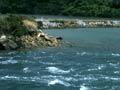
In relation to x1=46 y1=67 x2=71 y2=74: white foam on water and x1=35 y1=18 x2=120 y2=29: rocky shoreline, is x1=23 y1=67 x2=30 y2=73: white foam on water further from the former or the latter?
x1=35 y1=18 x2=120 y2=29: rocky shoreline

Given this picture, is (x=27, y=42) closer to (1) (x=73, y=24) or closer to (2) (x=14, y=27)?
(2) (x=14, y=27)

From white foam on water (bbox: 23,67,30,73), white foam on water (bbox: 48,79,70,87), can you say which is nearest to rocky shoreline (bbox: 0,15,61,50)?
white foam on water (bbox: 23,67,30,73)

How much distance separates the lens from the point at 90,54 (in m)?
54.3

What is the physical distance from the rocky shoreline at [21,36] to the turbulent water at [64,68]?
2.33 metres

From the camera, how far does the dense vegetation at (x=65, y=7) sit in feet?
425

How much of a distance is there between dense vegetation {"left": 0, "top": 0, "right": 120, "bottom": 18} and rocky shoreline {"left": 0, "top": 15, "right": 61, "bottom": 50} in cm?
6302

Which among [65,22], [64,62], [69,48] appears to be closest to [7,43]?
[69,48]

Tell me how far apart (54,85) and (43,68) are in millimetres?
8525

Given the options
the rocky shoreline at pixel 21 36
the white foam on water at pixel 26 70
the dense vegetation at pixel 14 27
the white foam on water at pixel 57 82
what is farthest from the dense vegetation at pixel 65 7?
the white foam on water at pixel 57 82

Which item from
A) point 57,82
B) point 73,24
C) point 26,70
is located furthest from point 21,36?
point 73,24

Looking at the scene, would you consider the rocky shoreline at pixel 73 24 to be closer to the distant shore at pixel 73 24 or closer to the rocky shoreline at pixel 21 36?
the distant shore at pixel 73 24

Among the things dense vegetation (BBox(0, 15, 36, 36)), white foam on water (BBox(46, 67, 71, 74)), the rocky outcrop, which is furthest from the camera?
dense vegetation (BBox(0, 15, 36, 36))

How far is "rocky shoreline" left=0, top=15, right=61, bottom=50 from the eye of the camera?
193 feet

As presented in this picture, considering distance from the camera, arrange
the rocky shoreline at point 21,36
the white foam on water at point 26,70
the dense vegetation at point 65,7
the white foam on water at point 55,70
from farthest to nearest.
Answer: the dense vegetation at point 65,7
the rocky shoreline at point 21,36
the white foam on water at point 26,70
the white foam on water at point 55,70
